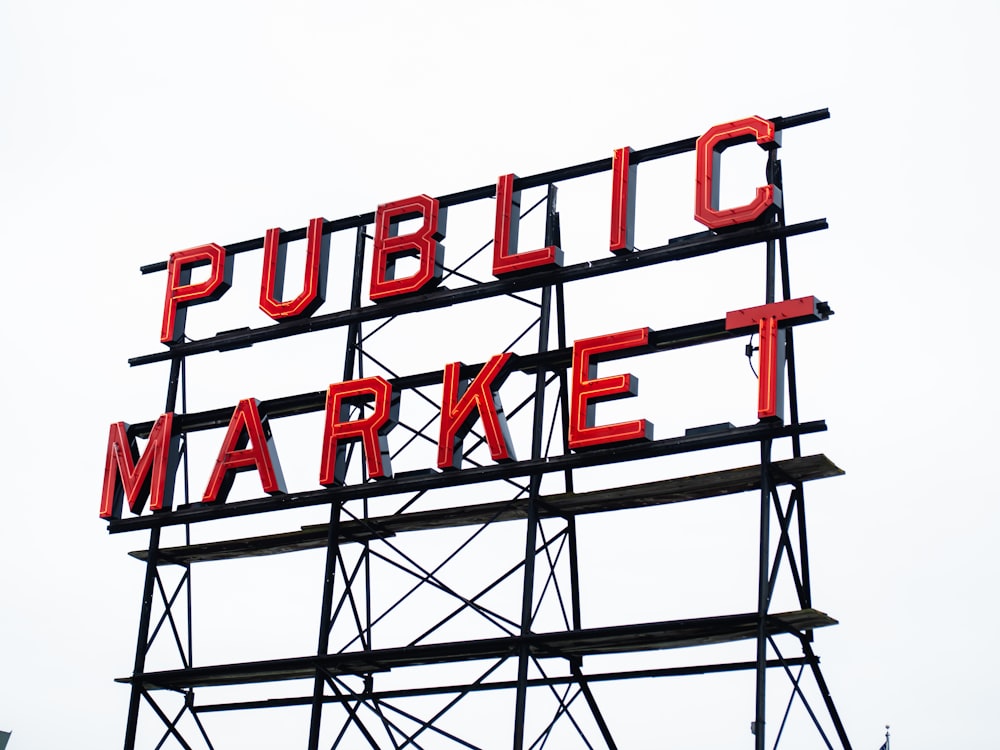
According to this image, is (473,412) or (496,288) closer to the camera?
(473,412)

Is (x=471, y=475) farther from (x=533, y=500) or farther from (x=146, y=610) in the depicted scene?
(x=146, y=610)

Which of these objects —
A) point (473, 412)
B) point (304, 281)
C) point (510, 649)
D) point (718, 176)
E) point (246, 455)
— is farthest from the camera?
point (304, 281)

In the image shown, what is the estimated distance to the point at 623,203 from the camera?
28.7 m

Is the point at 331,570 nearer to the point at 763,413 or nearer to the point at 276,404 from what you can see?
the point at 276,404

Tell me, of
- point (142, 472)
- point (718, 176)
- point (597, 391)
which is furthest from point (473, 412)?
point (142, 472)

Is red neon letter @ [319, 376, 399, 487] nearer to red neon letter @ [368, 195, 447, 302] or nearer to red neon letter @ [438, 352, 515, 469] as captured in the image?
red neon letter @ [438, 352, 515, 469]

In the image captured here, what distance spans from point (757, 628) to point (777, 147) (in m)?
6.80

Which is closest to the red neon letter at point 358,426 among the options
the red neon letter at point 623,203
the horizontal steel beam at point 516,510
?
the horizontal steel beam at point 516,510

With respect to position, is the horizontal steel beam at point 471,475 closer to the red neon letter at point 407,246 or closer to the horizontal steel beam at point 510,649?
the horizontal steel beam at point 510,649

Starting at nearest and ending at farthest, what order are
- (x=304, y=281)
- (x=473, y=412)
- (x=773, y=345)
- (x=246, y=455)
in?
(x=773, y=345), (x=473, y=412), (x=246, y=455), (x=304, y=281)

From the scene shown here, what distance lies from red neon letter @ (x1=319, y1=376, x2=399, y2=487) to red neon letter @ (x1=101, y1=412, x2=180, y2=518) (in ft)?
9.78

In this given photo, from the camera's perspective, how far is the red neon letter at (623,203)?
93.5 feet

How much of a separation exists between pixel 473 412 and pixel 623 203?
3696 mm

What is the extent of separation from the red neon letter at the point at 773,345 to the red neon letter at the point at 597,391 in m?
1.76
